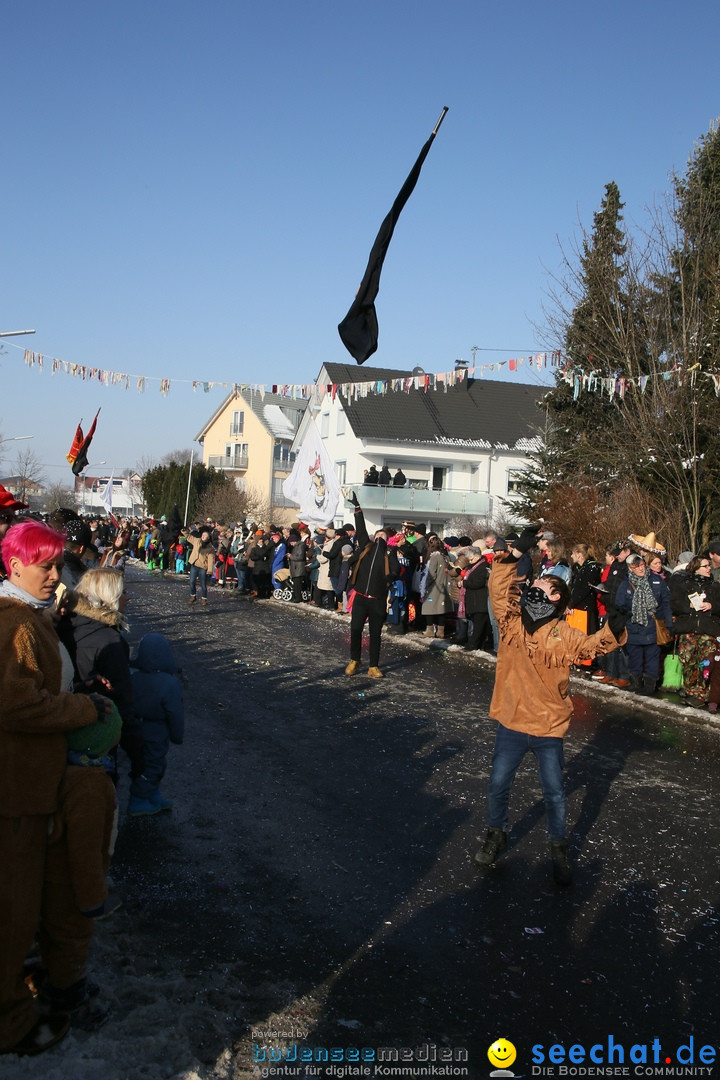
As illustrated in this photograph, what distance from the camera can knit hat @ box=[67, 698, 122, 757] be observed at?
136 inches

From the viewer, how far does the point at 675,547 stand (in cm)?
1803

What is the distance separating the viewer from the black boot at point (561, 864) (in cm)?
526

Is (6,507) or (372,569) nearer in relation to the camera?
(6,507)

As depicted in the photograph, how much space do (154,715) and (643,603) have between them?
716 cm

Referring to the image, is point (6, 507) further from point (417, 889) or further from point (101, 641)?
point (417, 889)

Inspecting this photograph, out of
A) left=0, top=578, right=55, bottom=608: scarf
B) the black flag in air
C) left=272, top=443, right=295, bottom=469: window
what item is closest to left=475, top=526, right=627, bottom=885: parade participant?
the black flag in air

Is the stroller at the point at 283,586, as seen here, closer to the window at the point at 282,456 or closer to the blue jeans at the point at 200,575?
the blue jeans at the point at 200,575

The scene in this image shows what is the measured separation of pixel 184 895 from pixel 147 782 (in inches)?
53.6

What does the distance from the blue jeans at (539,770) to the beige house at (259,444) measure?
4957 cm

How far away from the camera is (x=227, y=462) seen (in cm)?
6594

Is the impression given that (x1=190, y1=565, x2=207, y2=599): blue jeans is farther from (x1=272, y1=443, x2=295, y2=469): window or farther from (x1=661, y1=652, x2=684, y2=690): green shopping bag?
(x1=272, y1=443, x2=295, y2=469): window

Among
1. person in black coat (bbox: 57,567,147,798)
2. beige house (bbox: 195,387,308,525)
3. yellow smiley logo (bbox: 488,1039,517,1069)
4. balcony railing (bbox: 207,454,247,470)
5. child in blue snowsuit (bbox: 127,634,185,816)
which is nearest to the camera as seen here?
yellow smiley logo (bbox: 488,1039,517,1069)

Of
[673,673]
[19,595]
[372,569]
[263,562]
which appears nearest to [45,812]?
[19,595]

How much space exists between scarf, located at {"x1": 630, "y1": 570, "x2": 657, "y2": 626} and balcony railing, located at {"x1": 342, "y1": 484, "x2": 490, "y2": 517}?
30227 millimetres
